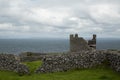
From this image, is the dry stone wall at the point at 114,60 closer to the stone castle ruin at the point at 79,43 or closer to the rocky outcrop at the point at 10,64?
the rocky outcrop at the point at 10,64

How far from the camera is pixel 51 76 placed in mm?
23969

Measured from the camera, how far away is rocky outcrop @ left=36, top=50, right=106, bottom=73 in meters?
26.1

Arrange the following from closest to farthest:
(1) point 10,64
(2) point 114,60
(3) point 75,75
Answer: (3) point 75,75 → (2) point 114,60 → (1) point 10,64

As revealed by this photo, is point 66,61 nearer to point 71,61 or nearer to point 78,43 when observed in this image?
point 71,61

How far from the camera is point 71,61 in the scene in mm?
26531

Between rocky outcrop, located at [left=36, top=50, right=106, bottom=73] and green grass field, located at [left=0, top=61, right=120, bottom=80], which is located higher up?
rocky outcrop, located at [left=36, top=50, right=106, bottom=73]

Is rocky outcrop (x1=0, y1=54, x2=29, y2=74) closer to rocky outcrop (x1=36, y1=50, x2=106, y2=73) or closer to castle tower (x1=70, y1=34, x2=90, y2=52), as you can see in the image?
rocky outcrop (x1=36, y1=50, x2=106, y2=73)

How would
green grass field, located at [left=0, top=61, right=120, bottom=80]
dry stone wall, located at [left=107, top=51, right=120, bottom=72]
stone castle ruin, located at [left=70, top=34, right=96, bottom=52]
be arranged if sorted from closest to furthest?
green grass field, located at [left=0, top=61, right=120, bottom=80], dry stone wall, located at [left=107, top=51, right=120, bottom=72], stone castle ruin, located at [left=70, top=34, right=96, bottom=52]

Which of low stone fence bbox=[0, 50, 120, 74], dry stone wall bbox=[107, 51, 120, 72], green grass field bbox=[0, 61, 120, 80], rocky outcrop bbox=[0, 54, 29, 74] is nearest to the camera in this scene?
green grass field bbox=[0, 61, 120, 80]

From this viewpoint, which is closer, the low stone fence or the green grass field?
the green grass field

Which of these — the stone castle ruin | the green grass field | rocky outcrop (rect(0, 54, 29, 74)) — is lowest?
the green grass field

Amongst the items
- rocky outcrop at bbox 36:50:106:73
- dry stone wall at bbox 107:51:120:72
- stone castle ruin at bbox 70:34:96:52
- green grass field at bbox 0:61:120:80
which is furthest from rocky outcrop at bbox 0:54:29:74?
stone castle ruin at bbox 70:34:96:52

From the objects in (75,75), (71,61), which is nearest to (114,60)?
(71,61)

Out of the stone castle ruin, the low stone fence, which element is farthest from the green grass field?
the stone castle ruin
